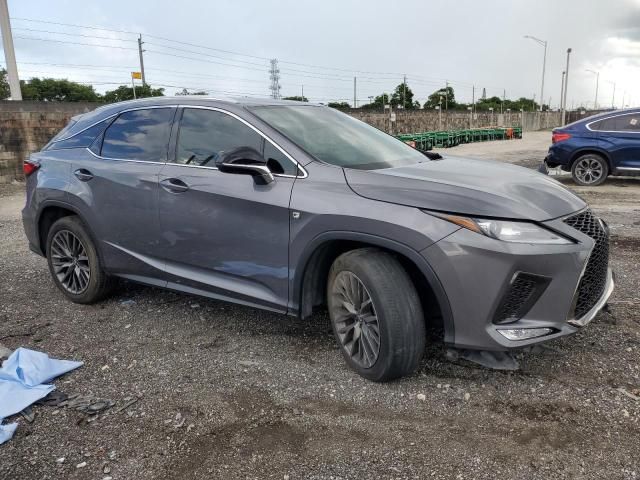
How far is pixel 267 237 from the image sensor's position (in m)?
3.54

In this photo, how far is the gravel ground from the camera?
266 cm

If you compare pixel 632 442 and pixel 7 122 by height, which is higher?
pixel 7 122

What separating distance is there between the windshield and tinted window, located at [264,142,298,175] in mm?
141

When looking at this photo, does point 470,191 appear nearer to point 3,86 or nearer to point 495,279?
point 495,279

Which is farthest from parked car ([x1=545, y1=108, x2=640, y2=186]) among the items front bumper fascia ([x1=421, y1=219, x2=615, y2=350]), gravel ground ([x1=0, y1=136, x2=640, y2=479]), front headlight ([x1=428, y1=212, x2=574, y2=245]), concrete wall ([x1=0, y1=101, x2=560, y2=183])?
concrete wall ([x1=0, y1=101, x2=560, y2=183])

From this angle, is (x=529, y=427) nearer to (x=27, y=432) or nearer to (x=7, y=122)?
(x=27, y=432)

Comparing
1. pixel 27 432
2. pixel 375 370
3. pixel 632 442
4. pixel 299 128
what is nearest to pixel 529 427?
pixel 632 442

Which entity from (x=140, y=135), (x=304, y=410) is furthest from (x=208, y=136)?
(x=304, y=410)

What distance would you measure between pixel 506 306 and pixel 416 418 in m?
0.78

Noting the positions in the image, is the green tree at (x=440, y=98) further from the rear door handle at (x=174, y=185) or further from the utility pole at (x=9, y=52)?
the rear door handle at (x=174, y=185)

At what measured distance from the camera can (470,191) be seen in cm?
303

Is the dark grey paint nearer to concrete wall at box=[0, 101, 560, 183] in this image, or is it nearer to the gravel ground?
the gravel ground

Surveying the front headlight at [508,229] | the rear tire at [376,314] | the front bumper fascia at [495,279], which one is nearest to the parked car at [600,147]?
the front bumper fascia at [495,279]

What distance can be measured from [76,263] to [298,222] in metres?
2.54
